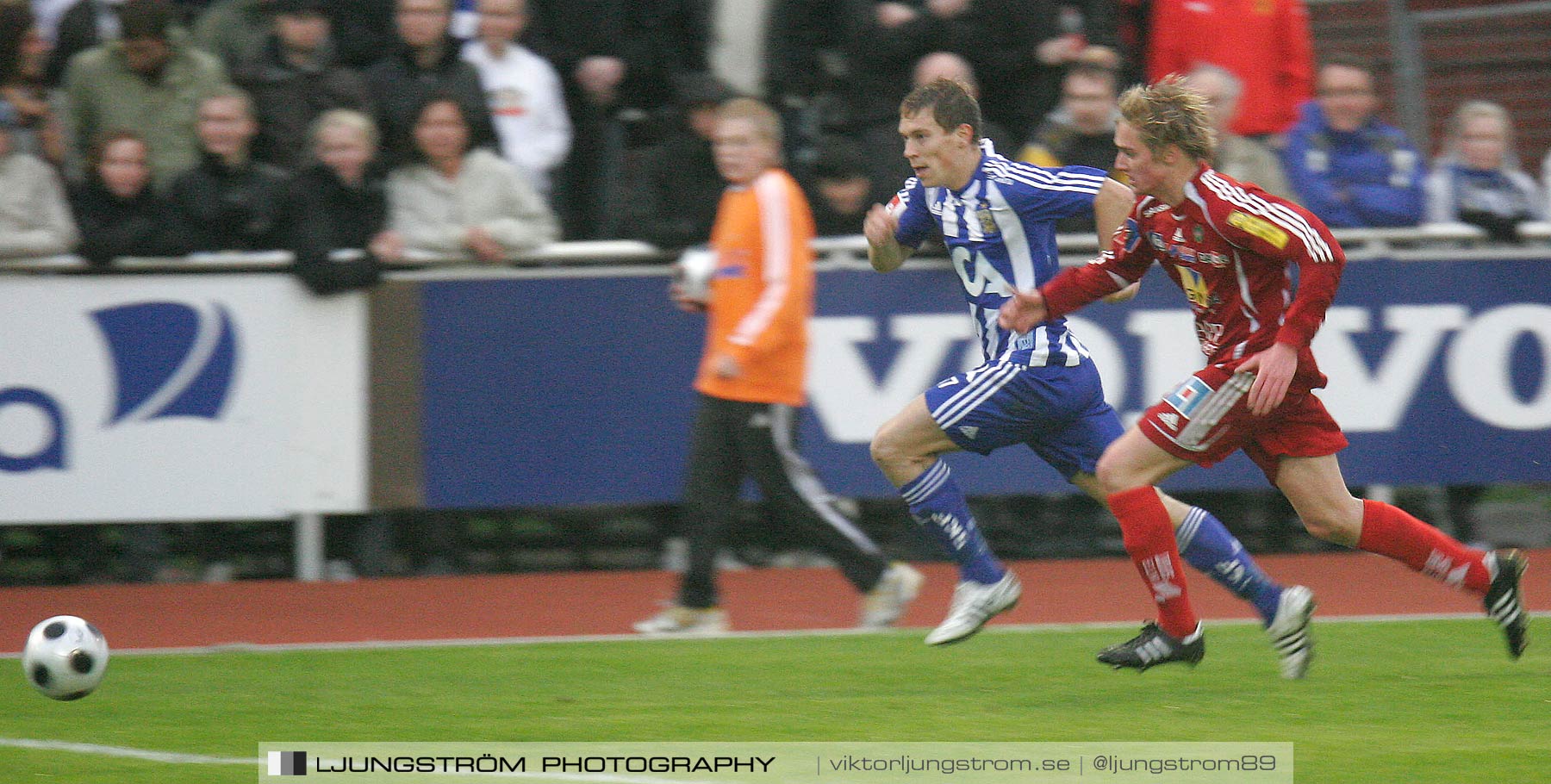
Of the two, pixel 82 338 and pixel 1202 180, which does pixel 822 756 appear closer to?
pixel 1202 180

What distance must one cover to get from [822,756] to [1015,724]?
761mm

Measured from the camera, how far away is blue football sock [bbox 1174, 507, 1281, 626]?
6824 millimetres

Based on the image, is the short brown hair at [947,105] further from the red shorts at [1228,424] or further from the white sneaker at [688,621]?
the white sneaker at [688,621]

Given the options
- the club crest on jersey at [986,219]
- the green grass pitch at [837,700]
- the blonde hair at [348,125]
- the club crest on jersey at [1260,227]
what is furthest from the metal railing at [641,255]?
the club crest on jersey at [1260,227]

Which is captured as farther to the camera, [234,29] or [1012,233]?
[234,29]

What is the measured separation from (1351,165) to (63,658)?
23.0ft

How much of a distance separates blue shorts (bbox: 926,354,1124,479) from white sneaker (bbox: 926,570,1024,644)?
506mm

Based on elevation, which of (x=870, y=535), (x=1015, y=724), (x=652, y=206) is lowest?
(x=870, y=535)

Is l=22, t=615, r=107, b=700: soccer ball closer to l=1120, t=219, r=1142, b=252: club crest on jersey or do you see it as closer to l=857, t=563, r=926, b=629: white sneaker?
l=857, t=563, r=926, b=629: white sneaker

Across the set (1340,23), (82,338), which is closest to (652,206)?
(82,338)

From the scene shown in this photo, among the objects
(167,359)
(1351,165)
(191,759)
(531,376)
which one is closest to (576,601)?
(531,376)

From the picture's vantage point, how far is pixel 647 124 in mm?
10945

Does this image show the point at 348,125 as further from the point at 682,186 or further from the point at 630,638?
the point at 630,638

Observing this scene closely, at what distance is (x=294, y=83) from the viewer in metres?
10.7
